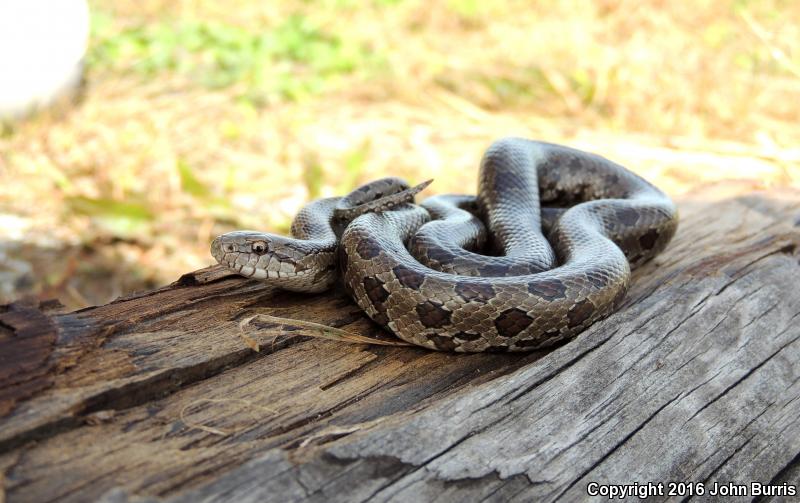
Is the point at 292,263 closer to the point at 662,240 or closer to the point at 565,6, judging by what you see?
the point at 662,240

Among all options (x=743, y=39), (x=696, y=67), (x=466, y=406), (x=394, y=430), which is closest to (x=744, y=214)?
(x=466, y=406)

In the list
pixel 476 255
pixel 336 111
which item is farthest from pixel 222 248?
pixel 336 111

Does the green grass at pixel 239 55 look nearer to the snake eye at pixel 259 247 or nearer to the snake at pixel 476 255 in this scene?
the snake at pixel 476 255

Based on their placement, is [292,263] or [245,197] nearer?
[292,263]

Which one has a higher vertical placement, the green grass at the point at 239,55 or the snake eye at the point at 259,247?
the green grass at the point at 239,55

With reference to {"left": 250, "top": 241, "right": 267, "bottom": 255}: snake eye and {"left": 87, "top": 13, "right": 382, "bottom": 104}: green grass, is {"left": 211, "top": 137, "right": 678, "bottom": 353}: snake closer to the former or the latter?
{"left": 250, "top": 241, "right": 267, "bottom": 255}: snake eye

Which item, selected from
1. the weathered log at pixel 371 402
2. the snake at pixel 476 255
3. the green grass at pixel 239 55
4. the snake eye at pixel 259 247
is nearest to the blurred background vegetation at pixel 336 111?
the green grass at pixel 239 55

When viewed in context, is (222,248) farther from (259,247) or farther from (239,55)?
(239,55)
